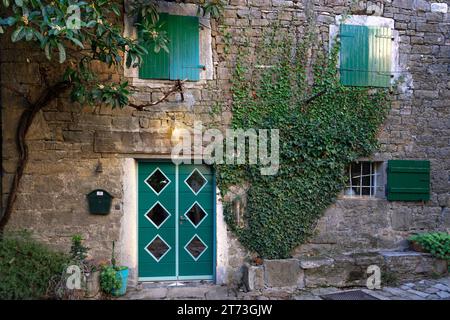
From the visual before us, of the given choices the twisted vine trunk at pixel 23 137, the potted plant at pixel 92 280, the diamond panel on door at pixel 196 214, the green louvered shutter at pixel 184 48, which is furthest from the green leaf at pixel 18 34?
the diamond panel on door at pixel 196 214

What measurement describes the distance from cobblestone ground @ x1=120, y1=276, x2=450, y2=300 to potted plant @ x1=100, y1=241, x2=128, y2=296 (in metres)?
0.16

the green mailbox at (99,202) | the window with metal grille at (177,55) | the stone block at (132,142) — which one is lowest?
the green mailbox at (99,202)

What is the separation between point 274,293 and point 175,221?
1.78 meters

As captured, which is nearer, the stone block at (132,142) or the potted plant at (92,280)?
the potted plant at (92,280)

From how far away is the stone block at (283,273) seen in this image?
4.22 m

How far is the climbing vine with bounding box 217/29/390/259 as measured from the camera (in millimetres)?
4531

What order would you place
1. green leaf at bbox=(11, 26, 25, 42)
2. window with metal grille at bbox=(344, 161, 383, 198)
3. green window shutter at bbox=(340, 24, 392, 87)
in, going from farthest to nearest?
window with metal grille at bbox=(344, 161, 383, 198)
green window shutter at bbox=(340, 24, 392, 87)
green leaf at bbox=(11, 26, 25, 42)

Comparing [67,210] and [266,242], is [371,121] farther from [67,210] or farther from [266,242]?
[67,210]

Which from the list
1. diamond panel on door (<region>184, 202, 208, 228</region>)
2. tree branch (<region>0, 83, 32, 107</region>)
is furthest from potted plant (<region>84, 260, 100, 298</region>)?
tree branch (<region>0, 83, 32, 107</region>)

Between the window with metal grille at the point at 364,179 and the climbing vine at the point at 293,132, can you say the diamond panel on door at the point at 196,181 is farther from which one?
the window with metal grille at the point at 364,179

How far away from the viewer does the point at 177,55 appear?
14.7 feet

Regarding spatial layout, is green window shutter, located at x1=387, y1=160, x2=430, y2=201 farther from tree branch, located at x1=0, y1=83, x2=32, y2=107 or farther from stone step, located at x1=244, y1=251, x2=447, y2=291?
tree branch, located at x1=0, y1=83, x2=32, y2=107

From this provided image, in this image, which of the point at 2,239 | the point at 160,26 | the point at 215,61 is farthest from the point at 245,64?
the point at 2,239

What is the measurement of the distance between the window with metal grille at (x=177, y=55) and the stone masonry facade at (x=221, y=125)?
0.17m
